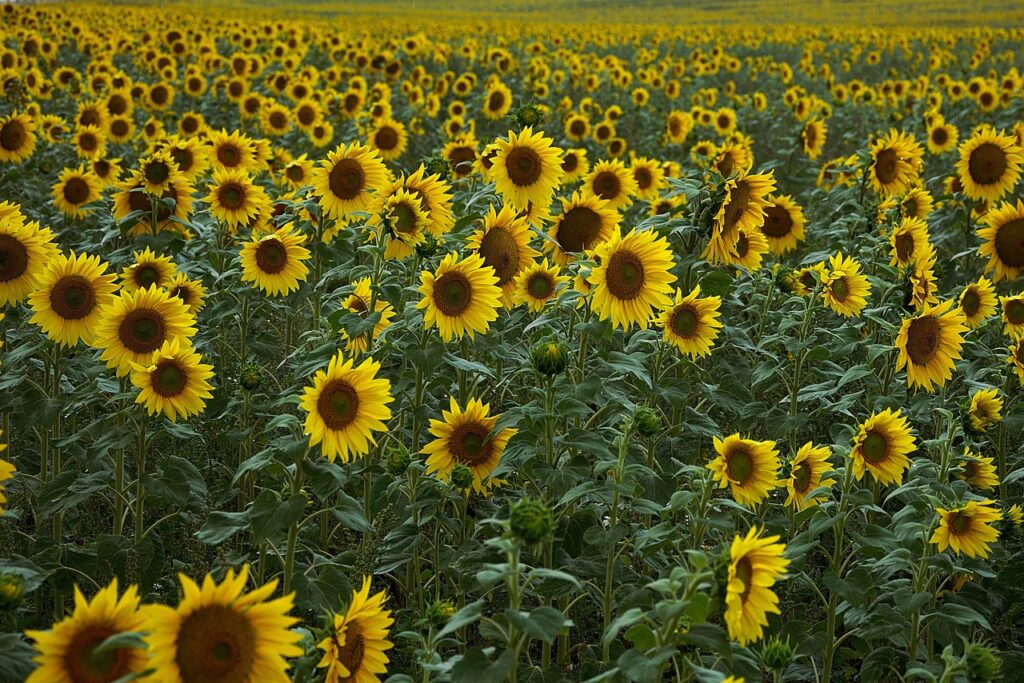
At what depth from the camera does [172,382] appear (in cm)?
305

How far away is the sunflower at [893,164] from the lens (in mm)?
5898

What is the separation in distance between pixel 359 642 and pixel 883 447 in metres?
1.93

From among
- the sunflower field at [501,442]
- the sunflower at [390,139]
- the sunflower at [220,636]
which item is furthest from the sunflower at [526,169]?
the sunflower at [390,139]

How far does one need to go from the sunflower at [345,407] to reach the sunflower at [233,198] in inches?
95.6

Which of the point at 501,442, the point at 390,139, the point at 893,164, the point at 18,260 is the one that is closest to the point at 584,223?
the point at 501,442

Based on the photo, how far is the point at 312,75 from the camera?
1106 centimetres

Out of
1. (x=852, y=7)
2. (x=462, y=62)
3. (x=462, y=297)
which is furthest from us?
(x=852, y=7)

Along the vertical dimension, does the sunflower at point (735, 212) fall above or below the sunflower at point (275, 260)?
above

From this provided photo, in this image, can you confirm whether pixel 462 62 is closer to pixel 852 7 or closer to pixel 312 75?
pixel 312 75

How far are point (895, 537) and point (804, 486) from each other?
1.24 feet

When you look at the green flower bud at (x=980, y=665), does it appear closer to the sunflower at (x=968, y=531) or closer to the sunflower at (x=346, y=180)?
the sunflower at (x=968, y=531)

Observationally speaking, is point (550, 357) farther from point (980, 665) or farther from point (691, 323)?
point (980, 665)

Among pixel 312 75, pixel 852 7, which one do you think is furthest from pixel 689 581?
pixel 852 7

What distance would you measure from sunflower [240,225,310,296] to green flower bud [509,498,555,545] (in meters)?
2.58
